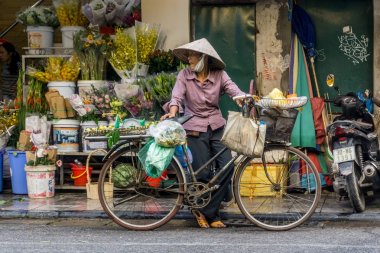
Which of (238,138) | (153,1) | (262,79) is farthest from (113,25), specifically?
(238,138)

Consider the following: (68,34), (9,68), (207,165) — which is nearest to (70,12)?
(68,34)

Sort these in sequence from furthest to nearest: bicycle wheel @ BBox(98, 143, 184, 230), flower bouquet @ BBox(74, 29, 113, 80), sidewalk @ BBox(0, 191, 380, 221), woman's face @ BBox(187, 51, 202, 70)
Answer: flower bouquet @ BBox(74, 29, 113, 80) → sidewalk @ BBox(0, 191, 380, 221) → woman's face @ BBox(187, 51, 202, 70) → bicycle wheel @ BBox(98, 143, 184, 230)

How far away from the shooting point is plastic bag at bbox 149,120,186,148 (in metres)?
8.74

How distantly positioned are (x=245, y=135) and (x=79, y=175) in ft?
12.9

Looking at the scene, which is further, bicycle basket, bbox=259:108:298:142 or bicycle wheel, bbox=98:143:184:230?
bicycle wheel, bbox=98:143:184:230

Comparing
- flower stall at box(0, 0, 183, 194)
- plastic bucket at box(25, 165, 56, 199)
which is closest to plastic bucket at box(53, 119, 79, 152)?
flower stall at box(0, 0, 183, 194)

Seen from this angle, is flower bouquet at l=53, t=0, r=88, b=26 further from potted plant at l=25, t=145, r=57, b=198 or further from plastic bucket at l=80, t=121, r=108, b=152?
potted plant at l=25, t=145, r=57, b=198

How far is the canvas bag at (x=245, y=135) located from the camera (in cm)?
883

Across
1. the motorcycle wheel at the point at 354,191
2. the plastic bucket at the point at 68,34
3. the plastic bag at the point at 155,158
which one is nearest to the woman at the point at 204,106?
the plastic bag at the point at 155,158

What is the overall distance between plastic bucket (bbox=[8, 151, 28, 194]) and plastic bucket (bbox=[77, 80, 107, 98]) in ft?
→ 4.00

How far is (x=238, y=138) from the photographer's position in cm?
885

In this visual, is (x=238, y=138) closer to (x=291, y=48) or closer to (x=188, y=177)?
(x=188, y=177)

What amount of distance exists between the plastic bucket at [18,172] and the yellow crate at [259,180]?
3377 millimetres

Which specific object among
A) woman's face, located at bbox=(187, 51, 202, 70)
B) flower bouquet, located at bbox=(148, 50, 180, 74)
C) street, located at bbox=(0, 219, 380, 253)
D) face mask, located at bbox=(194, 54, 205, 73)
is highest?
flower bouquet, located at bbox=(148, 50, 180, 74)
